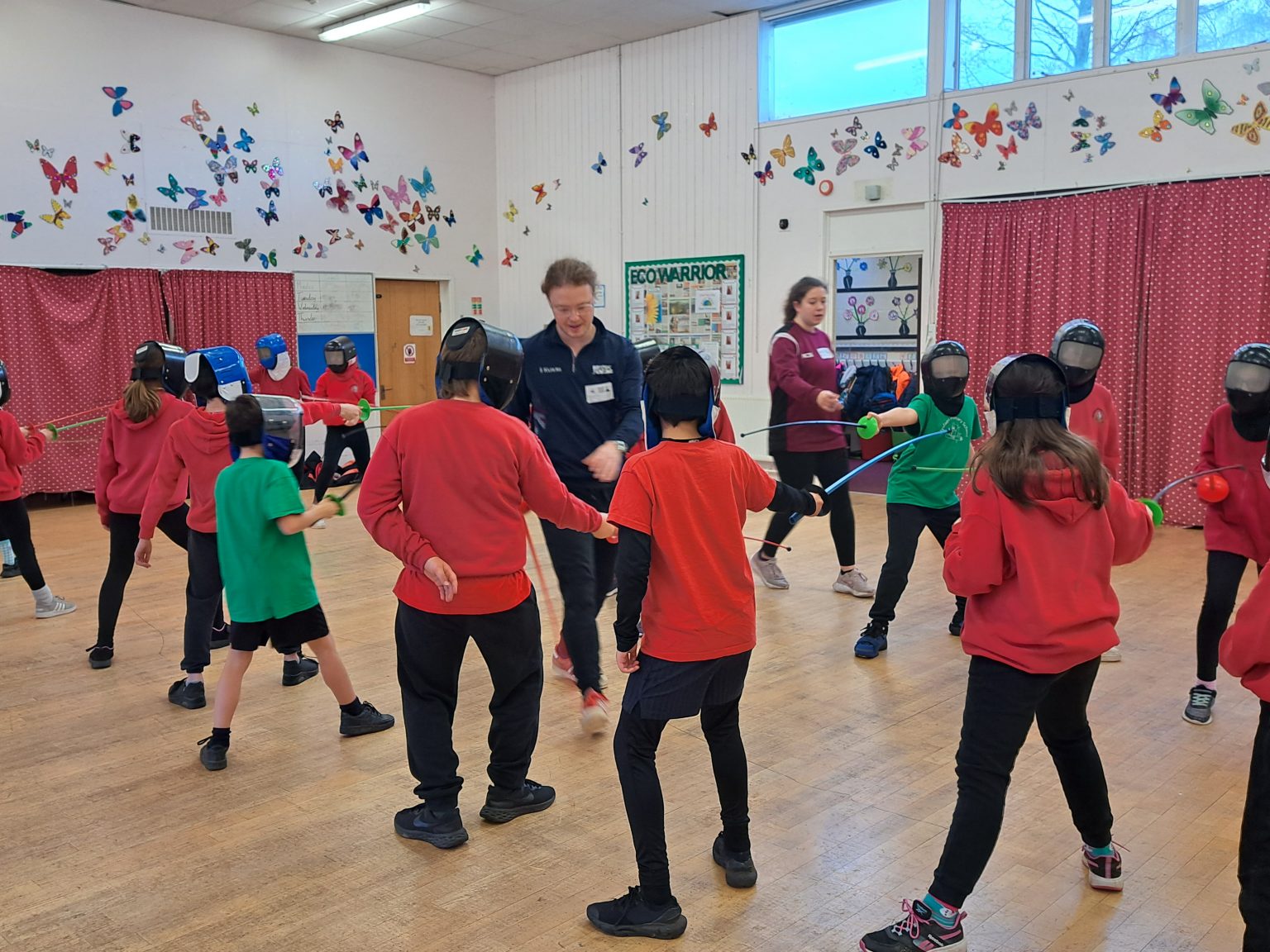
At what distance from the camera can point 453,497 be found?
2.67 m

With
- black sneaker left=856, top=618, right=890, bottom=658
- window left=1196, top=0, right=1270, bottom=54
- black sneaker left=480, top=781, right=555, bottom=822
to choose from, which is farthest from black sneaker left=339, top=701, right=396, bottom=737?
window left=1196, top=0, right=1270, bottom=54

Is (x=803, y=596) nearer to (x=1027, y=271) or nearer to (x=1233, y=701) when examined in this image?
(x=1233, y=701)

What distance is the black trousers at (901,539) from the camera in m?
4.44

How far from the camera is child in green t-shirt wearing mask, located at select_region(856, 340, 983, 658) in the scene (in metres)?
4.26

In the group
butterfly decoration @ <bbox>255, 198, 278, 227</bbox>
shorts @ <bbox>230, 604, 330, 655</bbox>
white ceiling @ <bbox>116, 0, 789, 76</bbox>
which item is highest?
white ceiling @ <bbox>116, 0, 789, 76</bbox>

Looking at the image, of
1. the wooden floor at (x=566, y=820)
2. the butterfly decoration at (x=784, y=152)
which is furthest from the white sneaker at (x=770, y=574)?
the butterfly decoration at (x=784, y=152)

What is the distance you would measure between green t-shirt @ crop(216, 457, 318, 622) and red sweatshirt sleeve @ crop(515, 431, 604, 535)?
891 millimetres

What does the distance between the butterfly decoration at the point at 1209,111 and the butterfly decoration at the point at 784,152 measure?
3275 mm

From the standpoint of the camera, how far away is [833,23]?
9.22m

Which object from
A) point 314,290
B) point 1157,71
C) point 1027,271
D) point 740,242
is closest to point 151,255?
point 314,290

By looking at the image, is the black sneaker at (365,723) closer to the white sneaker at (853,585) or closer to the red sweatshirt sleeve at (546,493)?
the red sweatshirt sleeve at (546,493)

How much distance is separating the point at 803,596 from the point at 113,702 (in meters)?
3.29

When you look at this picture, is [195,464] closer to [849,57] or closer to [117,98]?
[117,98]

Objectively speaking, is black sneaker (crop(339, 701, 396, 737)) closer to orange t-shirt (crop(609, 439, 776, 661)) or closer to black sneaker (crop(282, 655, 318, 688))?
black sneaker (crop(282, 655, 318, 688))
